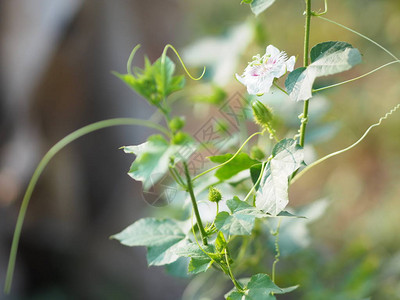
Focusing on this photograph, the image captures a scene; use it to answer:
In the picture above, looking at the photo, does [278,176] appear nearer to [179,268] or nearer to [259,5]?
[259,5]

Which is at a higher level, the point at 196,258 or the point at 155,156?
the point at 155,156

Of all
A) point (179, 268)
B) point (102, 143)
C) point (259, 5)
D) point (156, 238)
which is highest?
point (259, 5)

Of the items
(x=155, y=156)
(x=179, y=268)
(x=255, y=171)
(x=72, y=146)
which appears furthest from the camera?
(x=72, y=146)

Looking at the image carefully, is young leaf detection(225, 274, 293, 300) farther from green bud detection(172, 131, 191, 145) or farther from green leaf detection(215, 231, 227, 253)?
green bud detection(172, 131, 191, 145)

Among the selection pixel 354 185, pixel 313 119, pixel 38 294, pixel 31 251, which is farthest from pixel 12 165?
pixel 354 185

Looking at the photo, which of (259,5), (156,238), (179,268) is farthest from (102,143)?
(259,5)

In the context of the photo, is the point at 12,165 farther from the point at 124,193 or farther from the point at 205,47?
the point at 205,47
